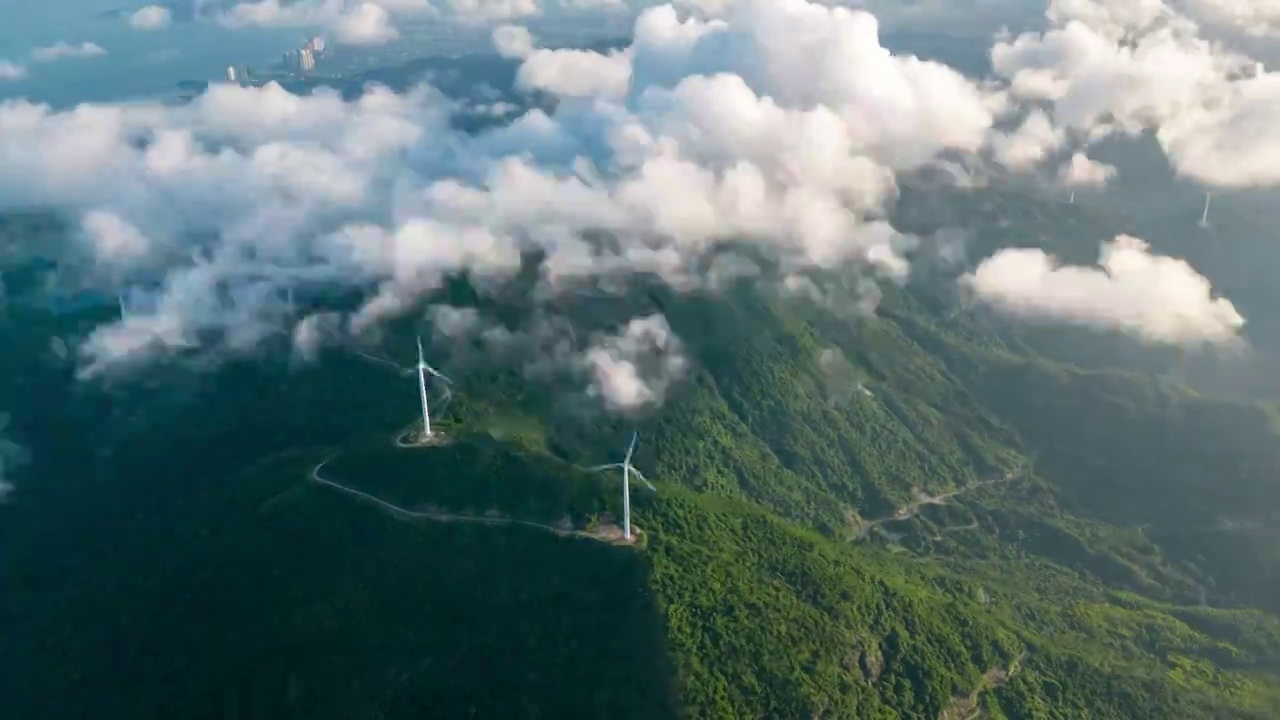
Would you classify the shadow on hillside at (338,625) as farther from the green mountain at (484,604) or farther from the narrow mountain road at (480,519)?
the narrow mountain road at (480,519)

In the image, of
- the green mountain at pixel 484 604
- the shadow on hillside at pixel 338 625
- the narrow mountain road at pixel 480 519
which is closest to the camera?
the shadow on hillside at pixel 338 625

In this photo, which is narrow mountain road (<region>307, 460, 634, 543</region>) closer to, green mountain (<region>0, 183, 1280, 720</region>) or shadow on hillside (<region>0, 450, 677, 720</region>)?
green mountain (<region>0, 183, 1280, 720</region>)

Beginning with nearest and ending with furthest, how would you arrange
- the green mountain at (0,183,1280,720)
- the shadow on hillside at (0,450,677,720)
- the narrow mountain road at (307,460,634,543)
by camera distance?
1. the shadow on hillside at (0,450,677,720)
2. the green mountain at (0,183,1280,720)
3. the narrow mountain road at (307,460,634,543)

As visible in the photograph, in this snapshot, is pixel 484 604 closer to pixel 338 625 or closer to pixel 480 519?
pixel 480 519

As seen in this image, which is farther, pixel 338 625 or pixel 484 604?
pixel 484 604

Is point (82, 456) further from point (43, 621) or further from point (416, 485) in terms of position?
point (416, 485)

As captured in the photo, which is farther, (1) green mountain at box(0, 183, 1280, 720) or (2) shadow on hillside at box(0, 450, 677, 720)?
(1) green mountain at box(0, 183, 1280, 720)

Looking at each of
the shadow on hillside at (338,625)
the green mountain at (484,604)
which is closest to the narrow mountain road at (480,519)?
the green mountain at (484,604)

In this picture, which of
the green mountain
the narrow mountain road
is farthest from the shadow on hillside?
the narrow mountain road

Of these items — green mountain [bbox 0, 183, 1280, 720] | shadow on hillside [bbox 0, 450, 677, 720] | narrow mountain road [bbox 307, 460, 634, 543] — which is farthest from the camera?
narrow mountain road [bbox 307, 460, 634, 543]

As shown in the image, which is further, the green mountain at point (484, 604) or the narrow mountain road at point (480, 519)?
the narrow mountain road at point (480, 519)

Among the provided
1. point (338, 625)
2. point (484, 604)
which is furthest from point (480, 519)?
point (338, 625)
